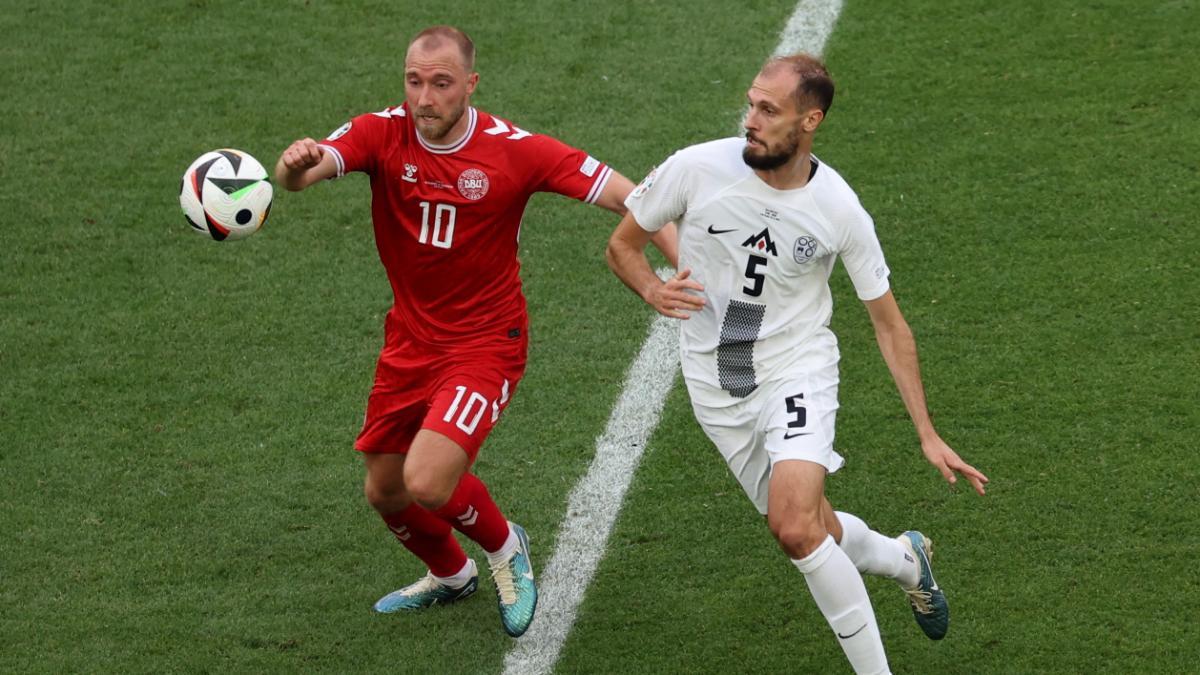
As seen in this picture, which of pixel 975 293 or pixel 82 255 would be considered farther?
pixel 82 255

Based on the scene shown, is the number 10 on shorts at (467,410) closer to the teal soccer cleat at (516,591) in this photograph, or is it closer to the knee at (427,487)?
the knee at (427,487)

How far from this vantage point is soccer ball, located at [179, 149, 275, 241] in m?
5.84

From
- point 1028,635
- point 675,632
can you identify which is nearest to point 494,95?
point 675,632

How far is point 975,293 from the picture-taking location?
8.08 metres

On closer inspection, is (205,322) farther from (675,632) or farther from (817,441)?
(817,441)

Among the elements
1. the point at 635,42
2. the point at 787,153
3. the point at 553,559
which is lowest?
the point at 553,559

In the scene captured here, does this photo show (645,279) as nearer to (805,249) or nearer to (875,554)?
(805,249)

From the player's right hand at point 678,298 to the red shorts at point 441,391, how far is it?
0.84m

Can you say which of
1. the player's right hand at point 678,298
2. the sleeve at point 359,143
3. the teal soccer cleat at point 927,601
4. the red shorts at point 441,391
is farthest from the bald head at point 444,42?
the teal soccer cleat at point 927,601

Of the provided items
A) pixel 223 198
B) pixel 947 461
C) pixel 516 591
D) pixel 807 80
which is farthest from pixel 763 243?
pixel 223 198

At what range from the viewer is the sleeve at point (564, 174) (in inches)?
243

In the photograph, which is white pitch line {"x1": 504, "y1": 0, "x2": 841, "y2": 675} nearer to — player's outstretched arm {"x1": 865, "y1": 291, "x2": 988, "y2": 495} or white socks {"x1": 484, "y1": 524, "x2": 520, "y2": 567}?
white socks {"x1": 484, "y1": 524, "x2": 520, "y2": 567}

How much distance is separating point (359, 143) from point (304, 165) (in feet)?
1.23

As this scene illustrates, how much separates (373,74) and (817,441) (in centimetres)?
518
